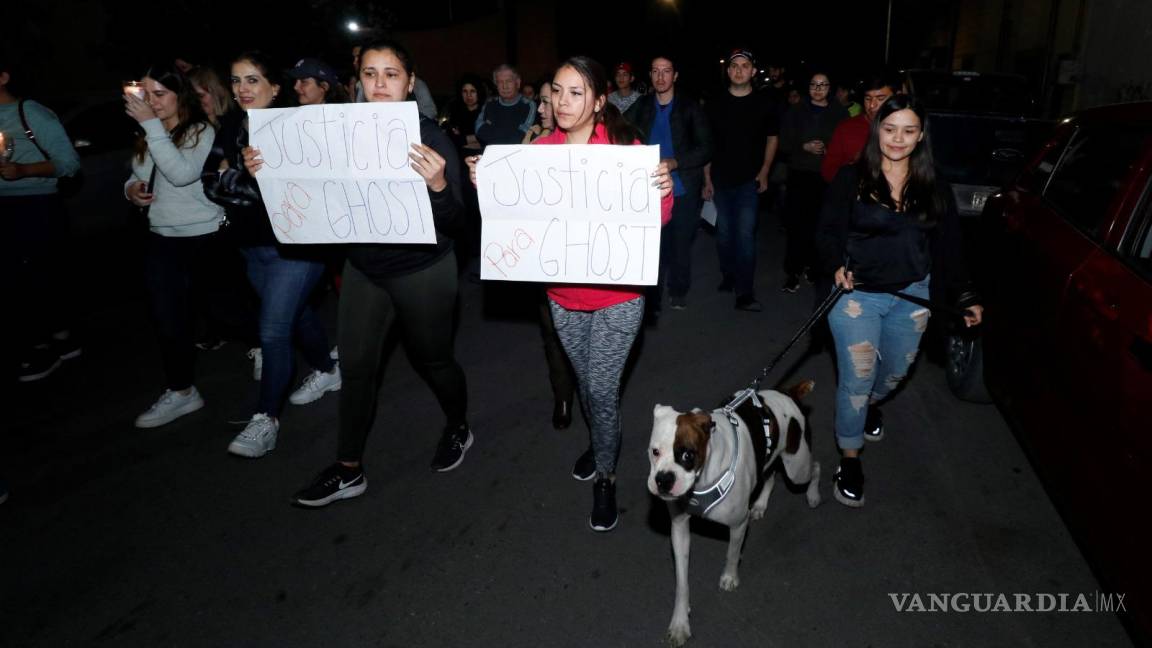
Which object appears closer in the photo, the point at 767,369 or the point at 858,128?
the point at 767,369

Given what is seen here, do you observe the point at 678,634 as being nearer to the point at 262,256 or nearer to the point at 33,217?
the point at 262,256

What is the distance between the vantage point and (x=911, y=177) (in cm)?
335

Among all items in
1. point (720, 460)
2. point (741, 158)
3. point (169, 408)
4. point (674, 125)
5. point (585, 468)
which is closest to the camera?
point (720, 460)

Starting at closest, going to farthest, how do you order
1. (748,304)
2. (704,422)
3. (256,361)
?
1. (704,422)
2. (256,361)
3. (748,304)

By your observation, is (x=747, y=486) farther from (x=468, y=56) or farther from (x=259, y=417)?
(x=468, y=56)

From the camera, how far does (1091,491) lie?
2740 mm

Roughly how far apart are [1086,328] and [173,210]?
4.79m

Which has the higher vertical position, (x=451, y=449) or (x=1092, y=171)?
(x=1092, y=171)

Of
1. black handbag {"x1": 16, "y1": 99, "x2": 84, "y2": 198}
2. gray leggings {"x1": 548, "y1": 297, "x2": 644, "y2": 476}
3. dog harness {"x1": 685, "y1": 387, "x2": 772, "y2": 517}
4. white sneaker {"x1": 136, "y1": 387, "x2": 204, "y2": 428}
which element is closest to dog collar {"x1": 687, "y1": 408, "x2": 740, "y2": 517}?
dog harness {"x1": 685, "y1": 387, "x2": 772, "y2": 517}

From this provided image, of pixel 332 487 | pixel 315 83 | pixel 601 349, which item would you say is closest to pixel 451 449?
pixel 332 487

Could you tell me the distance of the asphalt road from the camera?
2.96 m

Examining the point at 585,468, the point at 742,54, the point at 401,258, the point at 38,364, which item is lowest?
the point at 585,468

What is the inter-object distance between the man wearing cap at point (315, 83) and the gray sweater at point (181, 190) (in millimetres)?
608

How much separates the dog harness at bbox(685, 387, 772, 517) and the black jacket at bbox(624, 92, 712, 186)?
3.15 meters
